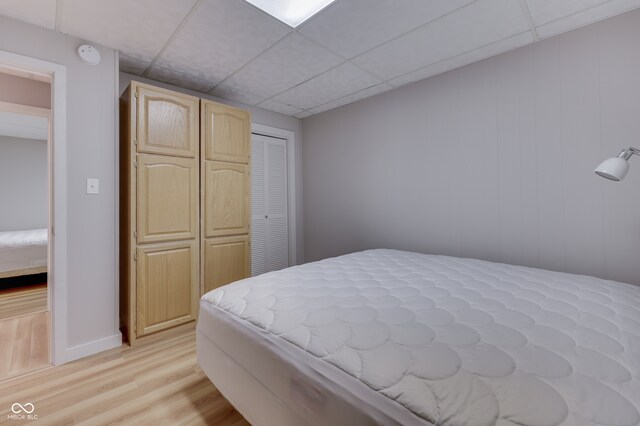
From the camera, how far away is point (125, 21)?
1853mm

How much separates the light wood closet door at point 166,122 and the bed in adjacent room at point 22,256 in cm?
307

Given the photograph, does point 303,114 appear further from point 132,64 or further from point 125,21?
point 125,21

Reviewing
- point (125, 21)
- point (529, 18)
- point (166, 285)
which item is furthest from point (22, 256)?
point (529, 18)

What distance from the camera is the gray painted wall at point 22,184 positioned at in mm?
4910

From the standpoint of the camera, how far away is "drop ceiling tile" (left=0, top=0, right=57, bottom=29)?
1690mm

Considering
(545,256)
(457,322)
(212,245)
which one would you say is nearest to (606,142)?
(545,256)

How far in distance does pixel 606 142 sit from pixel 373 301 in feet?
6.41

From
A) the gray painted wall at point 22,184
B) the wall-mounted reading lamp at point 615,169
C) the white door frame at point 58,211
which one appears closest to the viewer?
the wall-mounted reading lamp at point 615,169

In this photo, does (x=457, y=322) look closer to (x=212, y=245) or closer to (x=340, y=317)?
(x=340, y=317)

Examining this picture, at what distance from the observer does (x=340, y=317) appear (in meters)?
1.17

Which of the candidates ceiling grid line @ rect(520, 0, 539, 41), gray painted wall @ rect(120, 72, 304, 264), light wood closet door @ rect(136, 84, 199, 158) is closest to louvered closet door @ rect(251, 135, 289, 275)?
gray painted wall @ rect(120, 72, 304, 264)

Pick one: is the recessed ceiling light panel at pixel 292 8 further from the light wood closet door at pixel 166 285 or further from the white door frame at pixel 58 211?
the light wood closet door at pixel 166 285

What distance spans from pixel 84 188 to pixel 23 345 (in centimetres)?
137

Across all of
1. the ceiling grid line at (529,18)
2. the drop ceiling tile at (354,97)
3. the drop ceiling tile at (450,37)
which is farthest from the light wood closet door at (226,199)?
the ceiling grid line at (529,18)
